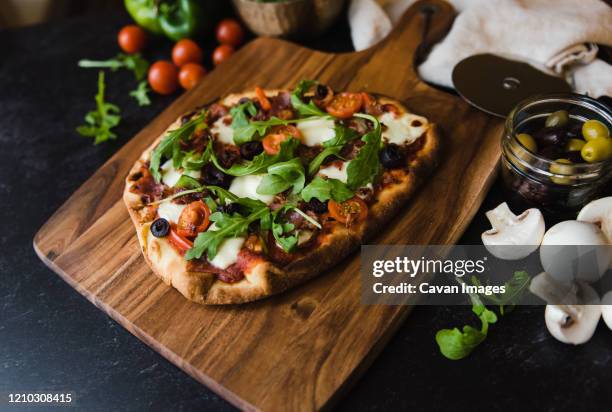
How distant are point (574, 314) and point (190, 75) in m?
2.71

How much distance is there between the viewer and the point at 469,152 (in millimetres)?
3309

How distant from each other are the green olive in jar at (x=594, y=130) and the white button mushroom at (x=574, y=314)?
0.75 metres

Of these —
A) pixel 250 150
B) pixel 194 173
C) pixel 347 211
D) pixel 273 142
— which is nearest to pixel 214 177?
pixel 194 173

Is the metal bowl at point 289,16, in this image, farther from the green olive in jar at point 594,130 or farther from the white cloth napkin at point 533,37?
the green olive in jar at point 594,130

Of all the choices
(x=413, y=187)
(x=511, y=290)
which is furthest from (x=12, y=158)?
(x=511, y=290)

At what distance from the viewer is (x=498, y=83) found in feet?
12.0

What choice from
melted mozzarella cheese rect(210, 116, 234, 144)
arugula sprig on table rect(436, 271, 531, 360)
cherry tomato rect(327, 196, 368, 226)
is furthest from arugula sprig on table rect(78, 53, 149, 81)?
arugula sprig on table rect(436, 271, 531, 360)

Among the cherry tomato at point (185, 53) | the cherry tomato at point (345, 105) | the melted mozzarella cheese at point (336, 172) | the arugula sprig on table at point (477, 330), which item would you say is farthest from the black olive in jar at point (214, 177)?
the cherry tomato at point (185, 53)

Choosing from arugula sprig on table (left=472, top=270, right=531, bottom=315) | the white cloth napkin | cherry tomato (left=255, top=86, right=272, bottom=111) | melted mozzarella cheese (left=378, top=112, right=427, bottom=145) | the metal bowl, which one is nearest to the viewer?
arugula sprig on table (left=472, top=270, right=531, bottom=315)

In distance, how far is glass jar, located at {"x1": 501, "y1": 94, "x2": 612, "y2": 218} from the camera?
111 inches

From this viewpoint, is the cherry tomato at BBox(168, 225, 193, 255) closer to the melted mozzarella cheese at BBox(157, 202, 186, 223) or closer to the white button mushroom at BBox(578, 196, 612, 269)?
the melted mozzarella cheese at BBox(157, 202, 186, 223)

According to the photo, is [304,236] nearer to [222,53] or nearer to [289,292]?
[289,292]

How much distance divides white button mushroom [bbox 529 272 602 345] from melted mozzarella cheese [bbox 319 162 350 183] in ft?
3.61

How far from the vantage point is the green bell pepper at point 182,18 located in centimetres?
429
